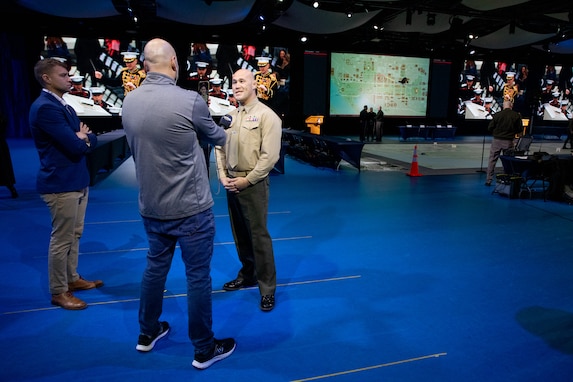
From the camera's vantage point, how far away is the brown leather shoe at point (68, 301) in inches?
109

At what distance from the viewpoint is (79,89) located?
15172mm

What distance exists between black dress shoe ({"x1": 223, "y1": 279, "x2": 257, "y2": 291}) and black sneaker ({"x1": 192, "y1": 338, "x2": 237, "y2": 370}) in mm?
797

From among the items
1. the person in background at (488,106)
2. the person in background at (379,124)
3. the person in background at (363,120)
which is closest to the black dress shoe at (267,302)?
the person in background at (363,120)

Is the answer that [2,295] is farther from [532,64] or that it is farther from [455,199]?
[532,64]

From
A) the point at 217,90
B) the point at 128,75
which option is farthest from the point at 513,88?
the point at 128,75

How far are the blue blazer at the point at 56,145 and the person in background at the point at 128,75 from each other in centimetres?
1400

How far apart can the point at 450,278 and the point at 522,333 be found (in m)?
0.88

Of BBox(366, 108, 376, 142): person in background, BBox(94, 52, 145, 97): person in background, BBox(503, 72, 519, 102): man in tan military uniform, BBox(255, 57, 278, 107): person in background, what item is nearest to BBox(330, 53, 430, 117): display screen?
BBox(366, 108, 376, 142): person in background

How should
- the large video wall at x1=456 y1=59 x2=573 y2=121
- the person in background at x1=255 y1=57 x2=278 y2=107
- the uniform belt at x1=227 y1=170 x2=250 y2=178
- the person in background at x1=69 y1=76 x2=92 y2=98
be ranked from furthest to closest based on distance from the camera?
the large video wall at x1=456 y1=59 x2=573 y2=121 → the person in background at x1=255 y1=57 x2=278 y2=107 → the person in background at x1=69 y1=76 x2=92 y2=98 → the uniform belt at x1=227 y1=170 x2=250 y2=178

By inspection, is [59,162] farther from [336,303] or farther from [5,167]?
[5,167]

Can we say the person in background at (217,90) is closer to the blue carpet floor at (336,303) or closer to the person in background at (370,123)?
the person in background at (370,123)

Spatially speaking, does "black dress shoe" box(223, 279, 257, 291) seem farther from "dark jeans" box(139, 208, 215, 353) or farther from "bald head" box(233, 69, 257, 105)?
"bald head" box(233, 69, 257, 105)

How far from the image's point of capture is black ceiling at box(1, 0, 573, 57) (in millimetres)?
12570

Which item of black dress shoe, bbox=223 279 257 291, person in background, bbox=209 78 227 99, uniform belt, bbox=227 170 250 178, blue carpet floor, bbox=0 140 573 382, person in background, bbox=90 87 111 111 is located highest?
person in background, bbox=209 78 227 99
